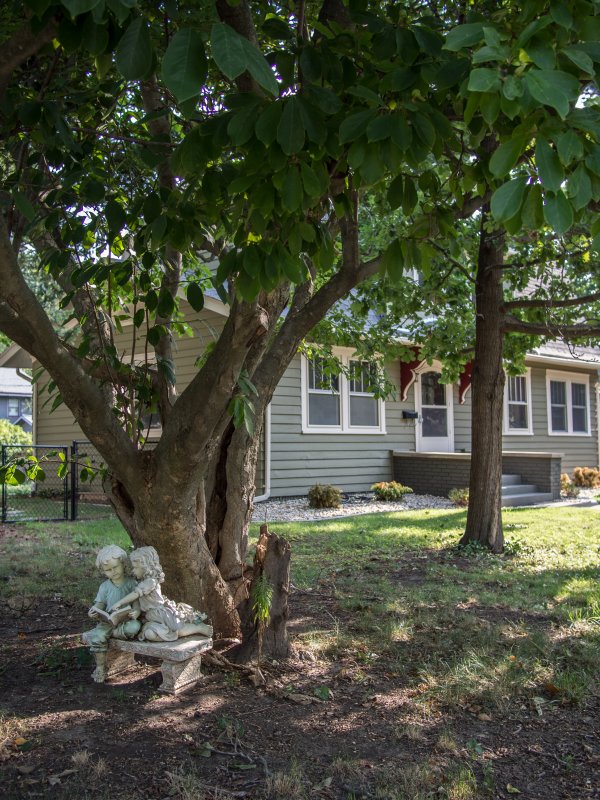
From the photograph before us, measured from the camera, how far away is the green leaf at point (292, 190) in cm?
291

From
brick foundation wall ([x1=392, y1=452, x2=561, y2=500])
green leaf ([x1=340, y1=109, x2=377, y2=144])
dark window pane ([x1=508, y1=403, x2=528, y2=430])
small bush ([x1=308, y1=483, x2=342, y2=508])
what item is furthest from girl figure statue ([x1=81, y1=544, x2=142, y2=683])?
dark window pane ([x1=508, y1=403, x2=528, y2=430])

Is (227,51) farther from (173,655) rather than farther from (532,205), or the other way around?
(173,655)

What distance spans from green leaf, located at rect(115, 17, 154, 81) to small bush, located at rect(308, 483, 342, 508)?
1118cm

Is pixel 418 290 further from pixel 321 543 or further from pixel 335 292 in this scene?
pixel 335 292

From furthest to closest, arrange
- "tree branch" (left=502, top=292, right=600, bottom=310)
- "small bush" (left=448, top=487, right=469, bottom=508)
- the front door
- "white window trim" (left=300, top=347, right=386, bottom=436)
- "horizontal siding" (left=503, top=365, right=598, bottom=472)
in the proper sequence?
"horizontal siding" (left=503, top=365, right=598, bottom=472)
the front door
"white window trim" (left=300, top=347, right=386, bottom=436)
"small bush" (left=448, top=487, right=469, bottom=508)
"tree branch" (left=502, top=292, right=600, bottom=310)

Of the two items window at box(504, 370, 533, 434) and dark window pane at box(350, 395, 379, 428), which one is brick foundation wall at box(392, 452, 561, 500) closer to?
dark window pane at box(350, 395, 379, 428)

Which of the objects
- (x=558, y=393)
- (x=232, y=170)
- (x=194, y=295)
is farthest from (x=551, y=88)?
(x=558, y=393)

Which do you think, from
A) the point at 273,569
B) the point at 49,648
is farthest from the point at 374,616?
the point at 49,648

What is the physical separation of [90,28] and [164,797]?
120 inches

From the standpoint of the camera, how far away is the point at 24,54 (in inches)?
133

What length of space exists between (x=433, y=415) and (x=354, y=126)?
15224mm

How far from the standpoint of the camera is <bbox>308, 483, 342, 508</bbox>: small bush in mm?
13219

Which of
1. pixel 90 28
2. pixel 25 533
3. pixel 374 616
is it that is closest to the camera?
pixel 90 28

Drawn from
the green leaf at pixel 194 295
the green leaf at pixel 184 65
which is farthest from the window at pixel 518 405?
the green leaf at pixel 184 65
